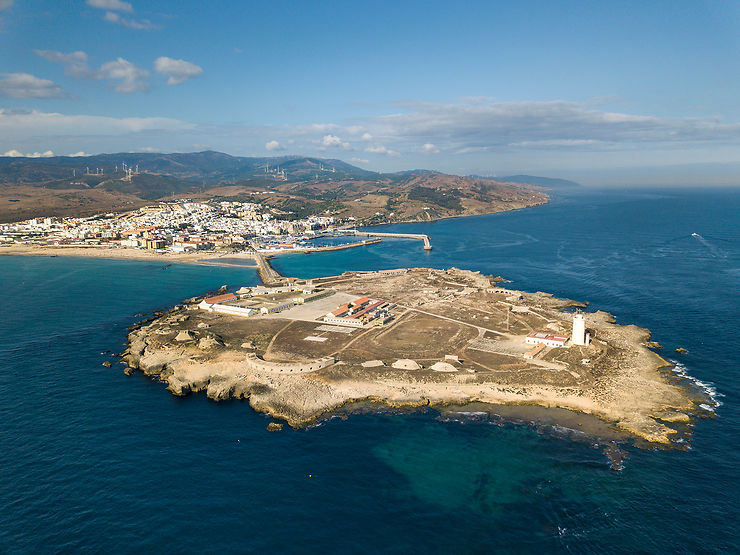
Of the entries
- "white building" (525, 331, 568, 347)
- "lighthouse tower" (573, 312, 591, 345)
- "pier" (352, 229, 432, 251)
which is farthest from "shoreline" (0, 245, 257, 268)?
"lighthouse tower" (573, 312, 591, 345)

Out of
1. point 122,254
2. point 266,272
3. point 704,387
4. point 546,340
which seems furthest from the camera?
point 122,254

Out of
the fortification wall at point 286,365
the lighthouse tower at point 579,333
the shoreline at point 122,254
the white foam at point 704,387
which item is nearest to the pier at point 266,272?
the shoreline at point 122,254

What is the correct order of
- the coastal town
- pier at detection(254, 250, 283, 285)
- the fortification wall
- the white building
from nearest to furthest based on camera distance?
the fortification wall < the white building < pier at detection(254, 250, 283, 285) < the coastal town

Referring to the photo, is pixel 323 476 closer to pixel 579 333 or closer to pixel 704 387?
pixel 579 333

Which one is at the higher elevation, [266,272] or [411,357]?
[411,357]

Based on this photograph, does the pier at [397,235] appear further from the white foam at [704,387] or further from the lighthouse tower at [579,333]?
the white foam at [704,387]

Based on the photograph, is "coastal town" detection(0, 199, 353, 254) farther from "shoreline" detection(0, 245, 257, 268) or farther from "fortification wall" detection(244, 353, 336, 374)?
"fortification wall" detection(244, 353, 336, 374)

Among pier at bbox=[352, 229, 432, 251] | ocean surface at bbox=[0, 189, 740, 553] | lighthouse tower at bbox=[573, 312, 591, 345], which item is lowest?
ocean surface at bbox=[0, 189, 740, 553]

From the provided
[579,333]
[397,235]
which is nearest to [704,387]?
[579,333]
